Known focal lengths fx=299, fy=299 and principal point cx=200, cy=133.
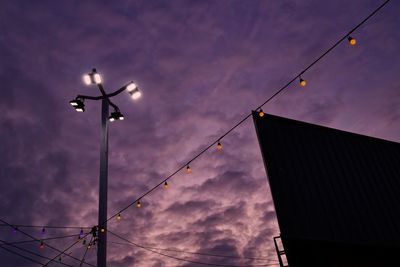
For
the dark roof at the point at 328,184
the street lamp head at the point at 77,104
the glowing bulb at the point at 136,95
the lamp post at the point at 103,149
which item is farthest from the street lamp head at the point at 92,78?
the dark roof at the point at 328,184

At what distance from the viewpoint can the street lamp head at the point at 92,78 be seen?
737 centimetres

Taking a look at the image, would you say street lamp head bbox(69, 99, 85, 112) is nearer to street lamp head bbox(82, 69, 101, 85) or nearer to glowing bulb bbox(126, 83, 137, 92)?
street lamp head bbox(82, 69, 101, 85)

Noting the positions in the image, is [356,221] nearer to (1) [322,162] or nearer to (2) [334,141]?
(1) [322,162]

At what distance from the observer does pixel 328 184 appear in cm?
1010

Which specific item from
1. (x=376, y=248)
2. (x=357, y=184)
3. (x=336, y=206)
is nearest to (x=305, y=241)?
(x=336, y=206)

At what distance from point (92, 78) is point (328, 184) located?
26.6 ft

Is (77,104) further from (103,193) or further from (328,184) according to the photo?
(328,184)

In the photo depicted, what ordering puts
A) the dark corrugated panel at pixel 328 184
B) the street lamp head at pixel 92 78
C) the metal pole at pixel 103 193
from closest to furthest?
the metal pole at pixel 103 193
the street lamp head at pixel 92 78
the dark corrugated panel at pixel 328 184

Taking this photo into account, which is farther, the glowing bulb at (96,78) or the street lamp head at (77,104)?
the street lamp head at (77,104)

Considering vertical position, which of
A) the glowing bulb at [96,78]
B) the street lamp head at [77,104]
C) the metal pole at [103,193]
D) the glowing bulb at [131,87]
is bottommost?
the metal pole at [103,193]

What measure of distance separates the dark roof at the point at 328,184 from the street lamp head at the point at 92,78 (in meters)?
5.15

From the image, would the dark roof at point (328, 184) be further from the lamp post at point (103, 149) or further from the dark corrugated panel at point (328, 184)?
the lamp post at point (103, 149)

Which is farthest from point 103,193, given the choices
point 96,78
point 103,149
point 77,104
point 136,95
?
point 96,78

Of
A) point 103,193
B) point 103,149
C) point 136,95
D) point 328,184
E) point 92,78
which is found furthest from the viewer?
point 328,184
